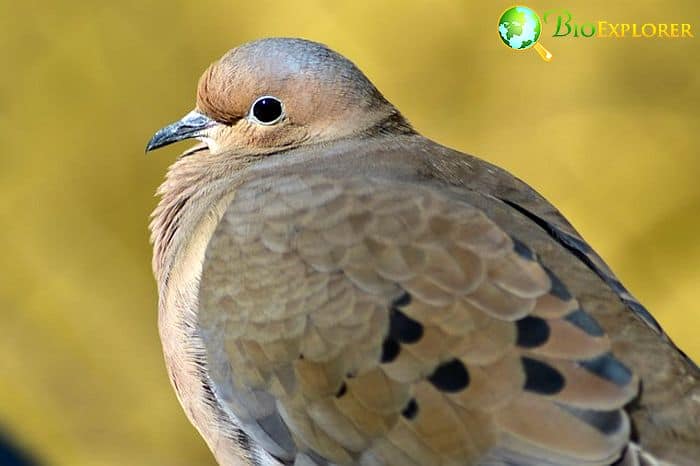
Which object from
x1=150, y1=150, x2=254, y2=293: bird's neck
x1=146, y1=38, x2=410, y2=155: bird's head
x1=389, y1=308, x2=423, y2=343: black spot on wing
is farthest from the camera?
x1=146, y1=38, x2=410, y2=155: bird's head

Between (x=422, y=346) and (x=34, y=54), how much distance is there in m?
2.58

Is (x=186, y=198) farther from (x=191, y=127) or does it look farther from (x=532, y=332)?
(x=532, y=332)

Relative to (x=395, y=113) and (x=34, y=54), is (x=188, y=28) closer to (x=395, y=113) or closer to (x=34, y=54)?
(x=34, y=54)

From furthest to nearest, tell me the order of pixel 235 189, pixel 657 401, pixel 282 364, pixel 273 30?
pixel 273 30 < pixel 235 189 < pixel 282 364 < pixel 657 401

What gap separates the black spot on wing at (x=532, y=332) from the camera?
1599 millimetres

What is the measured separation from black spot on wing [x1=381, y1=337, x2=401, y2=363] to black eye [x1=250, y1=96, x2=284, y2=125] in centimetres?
71

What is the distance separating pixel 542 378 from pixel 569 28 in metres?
2.23

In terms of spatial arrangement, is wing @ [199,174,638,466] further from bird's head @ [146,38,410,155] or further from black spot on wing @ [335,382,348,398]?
bird's head @ [146,38,410,155]

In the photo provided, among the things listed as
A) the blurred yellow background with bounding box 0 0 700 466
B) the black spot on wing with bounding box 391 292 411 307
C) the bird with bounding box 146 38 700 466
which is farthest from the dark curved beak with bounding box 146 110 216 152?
the blurred yellow background with bounding box 0 0 700 466

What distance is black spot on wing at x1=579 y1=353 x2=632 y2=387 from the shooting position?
1.56 meters

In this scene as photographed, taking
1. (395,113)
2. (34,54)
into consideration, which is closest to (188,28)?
(34,54)

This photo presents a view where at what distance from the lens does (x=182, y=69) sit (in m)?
3.64

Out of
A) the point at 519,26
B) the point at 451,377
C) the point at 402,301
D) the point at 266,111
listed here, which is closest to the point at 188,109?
the point at 519,26

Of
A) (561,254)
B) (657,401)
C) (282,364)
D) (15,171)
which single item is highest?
(561,254)
